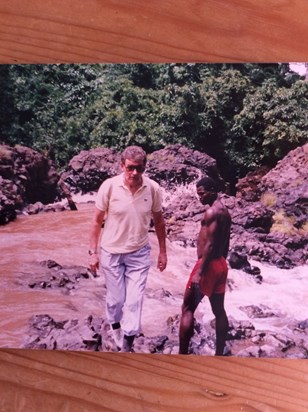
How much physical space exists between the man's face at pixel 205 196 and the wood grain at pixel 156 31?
0.63 feet

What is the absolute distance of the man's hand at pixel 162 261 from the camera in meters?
0.93

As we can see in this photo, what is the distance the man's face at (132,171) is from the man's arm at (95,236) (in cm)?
6

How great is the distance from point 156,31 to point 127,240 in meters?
0.31

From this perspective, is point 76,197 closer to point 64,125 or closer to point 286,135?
point 64,125

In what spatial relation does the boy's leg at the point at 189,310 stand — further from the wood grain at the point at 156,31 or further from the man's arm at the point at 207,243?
the wood grain at the point at 156,31

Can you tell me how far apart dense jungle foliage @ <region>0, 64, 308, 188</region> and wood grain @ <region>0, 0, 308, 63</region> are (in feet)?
0.06

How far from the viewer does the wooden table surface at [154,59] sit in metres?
0.92

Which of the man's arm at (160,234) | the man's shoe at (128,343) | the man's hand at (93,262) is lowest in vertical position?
the man's shoe at (128,343)

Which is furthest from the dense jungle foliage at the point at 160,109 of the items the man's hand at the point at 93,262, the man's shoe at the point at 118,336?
the man's shoe at the point at 118,336

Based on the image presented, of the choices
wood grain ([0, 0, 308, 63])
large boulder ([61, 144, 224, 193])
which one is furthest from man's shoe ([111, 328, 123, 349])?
wood grain ([0, 0, 308, 63])

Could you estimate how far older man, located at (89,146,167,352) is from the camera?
92 cm

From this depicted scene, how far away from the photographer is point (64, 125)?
0.94 metres

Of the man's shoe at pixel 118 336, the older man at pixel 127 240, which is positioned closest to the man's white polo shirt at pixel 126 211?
the older man at pixel 127 240

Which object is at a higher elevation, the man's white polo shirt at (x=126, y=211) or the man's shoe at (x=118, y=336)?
the man's white polo shirt at (x=126, y=211)
